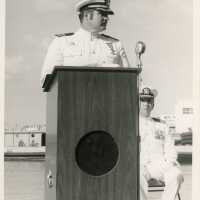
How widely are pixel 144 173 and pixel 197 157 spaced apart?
0.34 metres

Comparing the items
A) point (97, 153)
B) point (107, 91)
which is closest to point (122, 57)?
point (107, 91)

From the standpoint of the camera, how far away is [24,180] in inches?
114

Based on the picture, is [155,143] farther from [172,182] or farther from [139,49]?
[139,49]

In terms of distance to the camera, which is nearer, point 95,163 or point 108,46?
point 95,163

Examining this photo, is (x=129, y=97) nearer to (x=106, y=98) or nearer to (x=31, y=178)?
(x=106, y=98)

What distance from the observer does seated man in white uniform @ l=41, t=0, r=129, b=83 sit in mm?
2320

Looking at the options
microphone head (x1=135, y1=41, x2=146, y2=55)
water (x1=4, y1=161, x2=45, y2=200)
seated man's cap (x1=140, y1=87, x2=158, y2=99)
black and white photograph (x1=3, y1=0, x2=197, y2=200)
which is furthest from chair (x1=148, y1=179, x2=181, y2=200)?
microphone head (x1=135, y1=41, x2=146, y2=55)

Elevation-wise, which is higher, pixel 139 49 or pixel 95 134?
pixel 139 49

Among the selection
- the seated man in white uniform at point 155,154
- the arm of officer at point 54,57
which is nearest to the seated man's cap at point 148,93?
the seated man in white uniform at point 155,154

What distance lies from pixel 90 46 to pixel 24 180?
1004 mm

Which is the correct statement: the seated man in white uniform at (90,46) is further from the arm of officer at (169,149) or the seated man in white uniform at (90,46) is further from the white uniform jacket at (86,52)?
the arm of officer at (169,149)

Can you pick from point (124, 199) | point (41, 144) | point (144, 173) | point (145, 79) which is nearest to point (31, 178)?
point (41, 144)

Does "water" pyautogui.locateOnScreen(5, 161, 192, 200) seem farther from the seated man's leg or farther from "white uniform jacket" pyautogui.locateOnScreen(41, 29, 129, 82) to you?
"white uniform jacket" pyautogui.locateOnScreen(41, 29, 129, 82)

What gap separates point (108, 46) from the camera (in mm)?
2428
